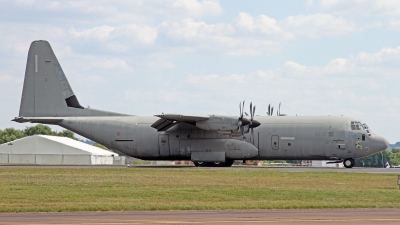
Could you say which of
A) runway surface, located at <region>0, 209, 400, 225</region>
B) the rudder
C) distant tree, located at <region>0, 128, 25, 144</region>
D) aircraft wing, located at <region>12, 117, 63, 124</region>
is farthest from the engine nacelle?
distant tree, located at <region>0, 128, 25, 144</region>

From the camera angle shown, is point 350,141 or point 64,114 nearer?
point 350,141

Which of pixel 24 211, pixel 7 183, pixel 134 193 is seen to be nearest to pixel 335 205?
pixel 134 193

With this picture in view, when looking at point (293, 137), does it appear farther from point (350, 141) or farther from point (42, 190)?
point (42, 190)

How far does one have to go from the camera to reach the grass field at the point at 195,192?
23344 mm

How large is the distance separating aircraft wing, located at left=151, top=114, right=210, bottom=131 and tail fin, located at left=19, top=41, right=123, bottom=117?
7.66 meters

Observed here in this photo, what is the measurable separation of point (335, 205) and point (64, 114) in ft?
110

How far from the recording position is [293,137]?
4981cm

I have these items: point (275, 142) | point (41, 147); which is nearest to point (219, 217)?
point (275, 142)

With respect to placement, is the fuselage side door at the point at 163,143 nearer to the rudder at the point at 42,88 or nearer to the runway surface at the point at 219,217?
the rudder at the point at 42,88

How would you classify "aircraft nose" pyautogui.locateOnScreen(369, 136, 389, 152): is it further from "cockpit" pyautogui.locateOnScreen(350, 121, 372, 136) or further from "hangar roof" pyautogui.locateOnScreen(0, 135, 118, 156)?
"hangar roof" pyautogui.locateOnScreen(0, 135, 118, 156)

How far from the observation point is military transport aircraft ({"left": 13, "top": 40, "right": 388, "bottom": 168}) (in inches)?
1960

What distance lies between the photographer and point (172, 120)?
49.1 m

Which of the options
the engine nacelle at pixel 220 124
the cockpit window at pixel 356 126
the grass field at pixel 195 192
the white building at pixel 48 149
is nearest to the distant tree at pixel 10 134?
the white building at pixel 48 149

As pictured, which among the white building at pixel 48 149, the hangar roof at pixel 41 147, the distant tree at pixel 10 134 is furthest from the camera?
the distant tree at pixel 10 134
